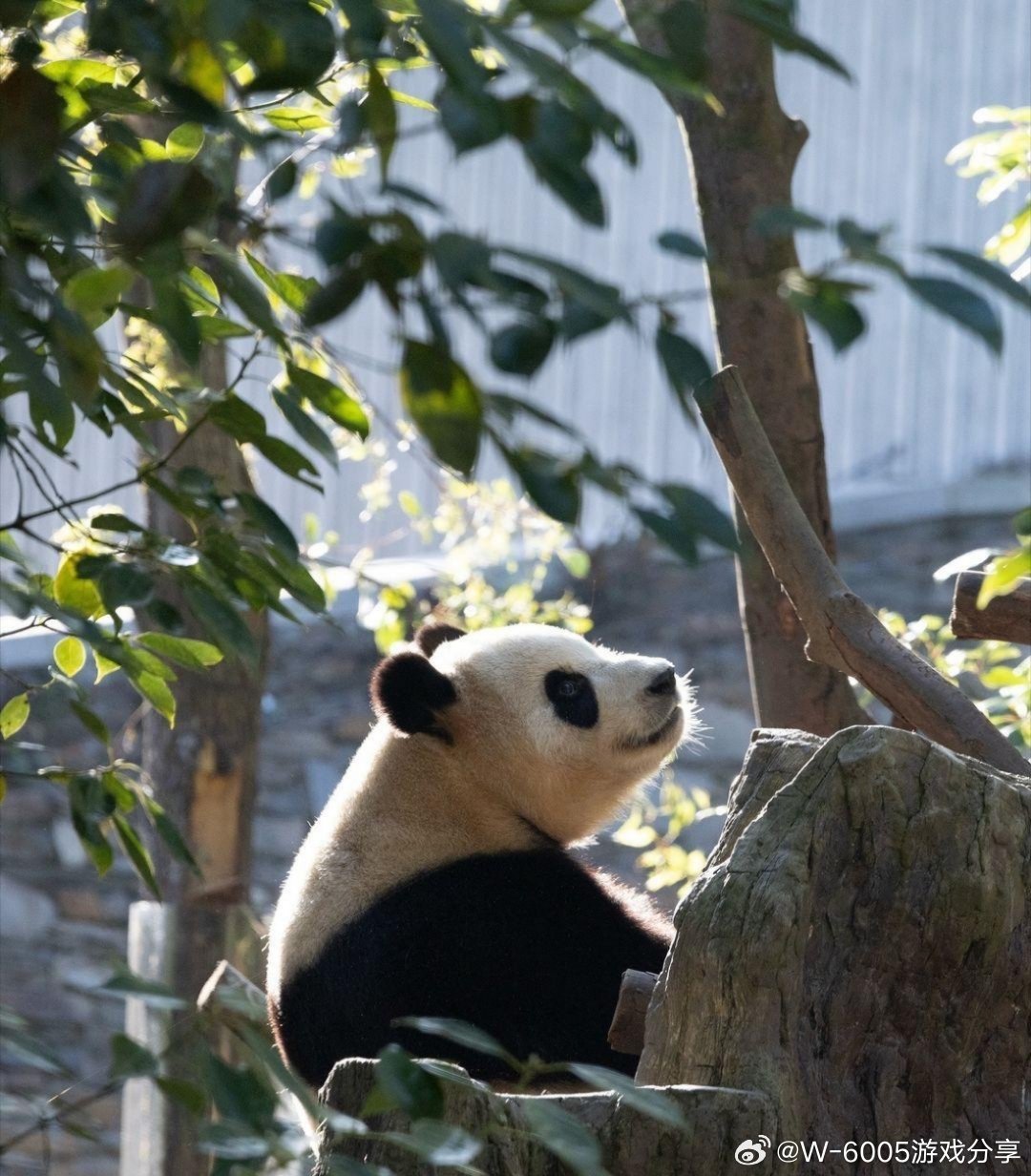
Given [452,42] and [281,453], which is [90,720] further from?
[452,42]

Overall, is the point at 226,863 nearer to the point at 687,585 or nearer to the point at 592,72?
the point at 687,585

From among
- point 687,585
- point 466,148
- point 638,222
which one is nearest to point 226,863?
point 687,585

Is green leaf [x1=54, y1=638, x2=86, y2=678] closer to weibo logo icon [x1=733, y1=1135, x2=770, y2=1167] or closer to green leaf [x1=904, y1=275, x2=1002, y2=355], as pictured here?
weibo logo icon [x1=733, y1=1135, x2=770, y2=1167]

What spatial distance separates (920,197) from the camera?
6695 mm

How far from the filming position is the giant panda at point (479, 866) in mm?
2330

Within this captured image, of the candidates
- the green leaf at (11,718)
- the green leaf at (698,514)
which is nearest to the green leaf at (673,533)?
the green leaf at (698,514)

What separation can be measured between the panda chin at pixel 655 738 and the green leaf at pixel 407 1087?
195 centimetres

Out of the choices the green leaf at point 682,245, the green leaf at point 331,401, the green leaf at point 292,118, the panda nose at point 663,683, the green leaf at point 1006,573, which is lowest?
the panda nose at point 663,683

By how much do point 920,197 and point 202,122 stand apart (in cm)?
641

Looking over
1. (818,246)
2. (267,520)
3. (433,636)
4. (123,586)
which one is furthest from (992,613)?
(818,246)

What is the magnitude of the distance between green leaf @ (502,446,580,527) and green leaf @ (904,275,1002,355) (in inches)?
8.0

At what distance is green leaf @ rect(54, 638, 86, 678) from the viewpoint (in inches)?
67.0

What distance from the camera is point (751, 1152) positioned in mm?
1366

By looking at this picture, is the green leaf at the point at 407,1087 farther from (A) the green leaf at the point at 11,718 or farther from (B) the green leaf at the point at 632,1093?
(A) the green leaf at the point at 11,718
